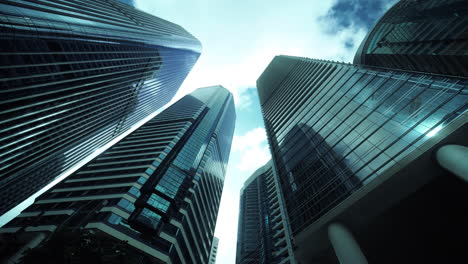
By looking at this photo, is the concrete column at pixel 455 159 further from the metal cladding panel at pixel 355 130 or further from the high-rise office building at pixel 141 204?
the high-rise office building at pixel 141 204

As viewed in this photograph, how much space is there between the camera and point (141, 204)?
28484 mm

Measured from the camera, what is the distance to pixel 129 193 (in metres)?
36.5

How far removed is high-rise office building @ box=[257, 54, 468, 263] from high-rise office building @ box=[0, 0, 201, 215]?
1738 inches

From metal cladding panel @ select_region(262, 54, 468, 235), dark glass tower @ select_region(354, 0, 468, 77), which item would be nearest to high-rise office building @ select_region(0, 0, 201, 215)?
metal cladding panel @ select_region(262, 54, 468, 235)

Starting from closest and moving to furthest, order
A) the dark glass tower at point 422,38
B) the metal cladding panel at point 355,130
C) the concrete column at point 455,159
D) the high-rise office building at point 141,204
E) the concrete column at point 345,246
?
the concrete column at point 455,159 < the concrete column at point 345,246 < the metal cladding panel at point 355,130 < the dark glass tower at point 422,38 < the high-rise office building at point 141,204

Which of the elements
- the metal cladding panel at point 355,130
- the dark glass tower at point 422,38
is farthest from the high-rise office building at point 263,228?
the dark glass tower at point 422,38

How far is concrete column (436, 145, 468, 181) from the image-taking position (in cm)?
1125

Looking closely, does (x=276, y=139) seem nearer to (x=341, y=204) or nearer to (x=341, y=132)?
(x=341, y=132)

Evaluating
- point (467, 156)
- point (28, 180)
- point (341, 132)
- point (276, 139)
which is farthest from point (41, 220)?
point (467, 156)

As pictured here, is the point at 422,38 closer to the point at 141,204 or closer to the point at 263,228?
the point at 141,204

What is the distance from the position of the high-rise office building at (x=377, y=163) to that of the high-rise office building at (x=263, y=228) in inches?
233

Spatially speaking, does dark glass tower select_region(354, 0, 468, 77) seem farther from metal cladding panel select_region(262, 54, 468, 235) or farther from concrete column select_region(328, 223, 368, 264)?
concrete column select_region(328, 223, 368, 264)

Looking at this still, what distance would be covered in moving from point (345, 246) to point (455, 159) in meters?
8.54

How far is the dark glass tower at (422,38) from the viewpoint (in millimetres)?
23750
